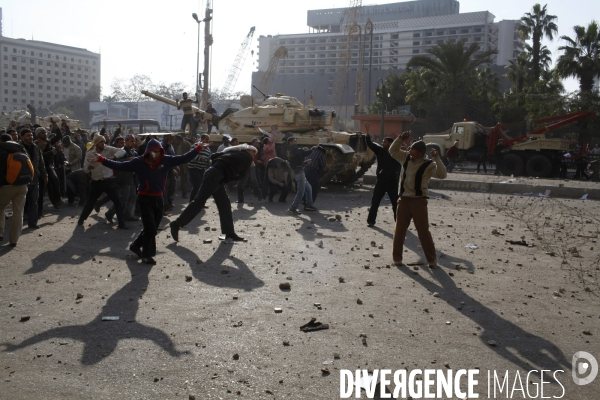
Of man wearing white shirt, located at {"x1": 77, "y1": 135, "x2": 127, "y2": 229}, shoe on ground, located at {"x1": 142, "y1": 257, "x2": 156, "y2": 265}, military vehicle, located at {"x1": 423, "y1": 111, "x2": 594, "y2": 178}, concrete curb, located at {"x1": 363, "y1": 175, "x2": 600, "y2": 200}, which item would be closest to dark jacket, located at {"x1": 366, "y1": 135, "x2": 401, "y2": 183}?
man wearing white shirt, located at {"x1": 77, "y1": 135, "x2": 127, "y2": 229}

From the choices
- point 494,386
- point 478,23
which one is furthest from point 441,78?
point 478,23

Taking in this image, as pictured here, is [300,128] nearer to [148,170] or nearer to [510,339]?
[148,170]

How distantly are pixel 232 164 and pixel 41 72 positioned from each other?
5862 inches

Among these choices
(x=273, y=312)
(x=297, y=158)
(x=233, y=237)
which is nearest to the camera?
(x=273, y=312)

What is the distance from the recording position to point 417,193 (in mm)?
7930

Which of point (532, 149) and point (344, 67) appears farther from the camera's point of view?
point (344, 67)

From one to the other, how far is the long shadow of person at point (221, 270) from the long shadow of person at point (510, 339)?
6.85 feet

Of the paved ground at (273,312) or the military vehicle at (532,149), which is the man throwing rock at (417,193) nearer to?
the paved ground at (273,312)

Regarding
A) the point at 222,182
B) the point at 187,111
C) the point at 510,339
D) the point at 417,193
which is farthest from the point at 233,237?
the point at 187,111

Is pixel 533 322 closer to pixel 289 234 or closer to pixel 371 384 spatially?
pixel 371 384

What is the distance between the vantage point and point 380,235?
10625 millimetres

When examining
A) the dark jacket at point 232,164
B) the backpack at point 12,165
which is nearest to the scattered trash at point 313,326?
the dark jacket at point 232,164

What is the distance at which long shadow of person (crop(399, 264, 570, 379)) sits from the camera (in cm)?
483

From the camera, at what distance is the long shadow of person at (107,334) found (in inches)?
190
